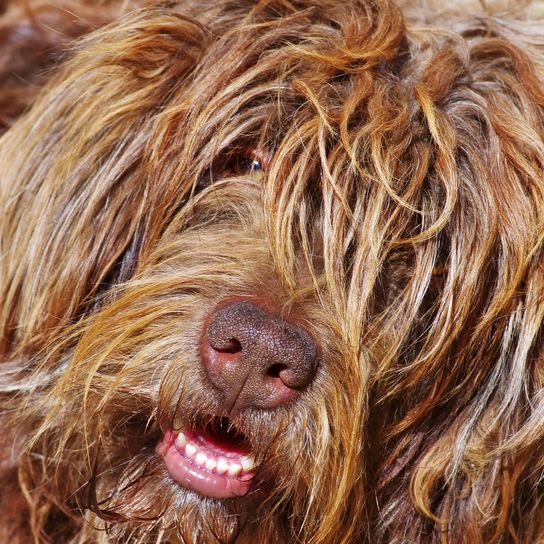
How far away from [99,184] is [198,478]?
90 centimetres

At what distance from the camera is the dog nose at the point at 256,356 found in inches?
106

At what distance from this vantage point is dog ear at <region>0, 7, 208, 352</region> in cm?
314

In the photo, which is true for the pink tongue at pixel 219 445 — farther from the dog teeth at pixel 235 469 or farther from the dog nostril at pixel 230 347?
the dog nostril at pixel 230 347

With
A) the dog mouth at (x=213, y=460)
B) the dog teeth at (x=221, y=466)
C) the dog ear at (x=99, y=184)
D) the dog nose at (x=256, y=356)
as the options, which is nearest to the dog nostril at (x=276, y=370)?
the dog nose at (x=256, y=356)

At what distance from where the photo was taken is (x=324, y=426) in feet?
9.14

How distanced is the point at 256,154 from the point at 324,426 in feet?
2.78

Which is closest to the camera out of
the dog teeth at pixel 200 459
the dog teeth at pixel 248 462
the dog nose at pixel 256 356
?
the dog nose at pixel 256 356

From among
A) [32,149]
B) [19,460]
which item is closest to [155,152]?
[32,149]

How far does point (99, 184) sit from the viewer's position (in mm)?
3145

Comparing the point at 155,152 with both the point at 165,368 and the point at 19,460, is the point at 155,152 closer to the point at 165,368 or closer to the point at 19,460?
the point at 165,368

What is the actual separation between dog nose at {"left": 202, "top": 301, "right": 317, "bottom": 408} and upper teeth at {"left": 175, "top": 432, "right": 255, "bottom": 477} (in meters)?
0.25

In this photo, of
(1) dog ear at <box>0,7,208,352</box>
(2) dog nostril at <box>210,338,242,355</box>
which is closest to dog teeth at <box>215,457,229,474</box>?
(2) dog nostril at <box>210,338,242,355</box>

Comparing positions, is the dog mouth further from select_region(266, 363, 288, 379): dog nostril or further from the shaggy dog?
select_region(266, 363, 288, 379): dog nostril

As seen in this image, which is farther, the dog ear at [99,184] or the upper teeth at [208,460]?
the dog ear at [99,184]
